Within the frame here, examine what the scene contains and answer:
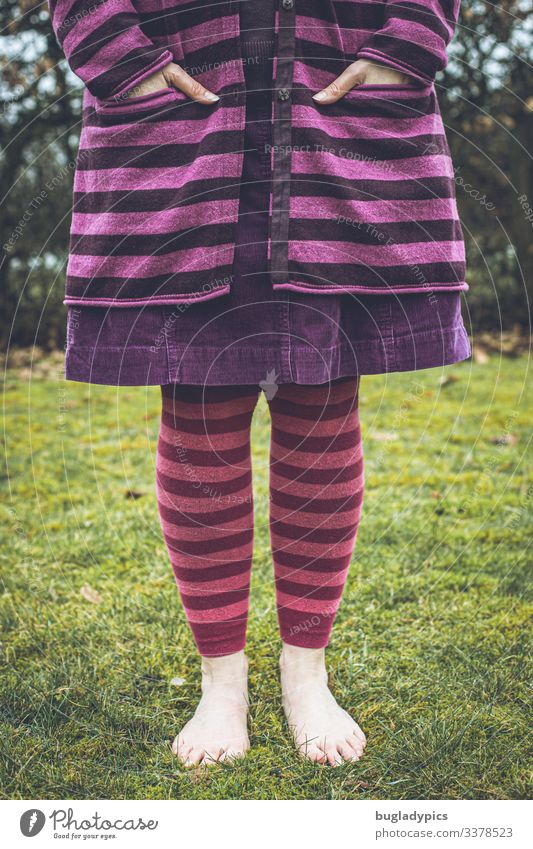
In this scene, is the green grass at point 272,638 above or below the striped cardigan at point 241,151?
below

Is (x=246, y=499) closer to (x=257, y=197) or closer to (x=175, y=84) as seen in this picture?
(x=257, y=197)

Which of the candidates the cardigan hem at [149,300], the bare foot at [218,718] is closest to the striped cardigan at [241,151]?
the cardigan hem at [149,300]

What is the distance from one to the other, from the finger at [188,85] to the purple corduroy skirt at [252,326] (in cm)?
5

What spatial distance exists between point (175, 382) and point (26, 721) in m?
0.59

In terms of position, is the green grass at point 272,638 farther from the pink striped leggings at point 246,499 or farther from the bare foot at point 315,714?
the pink striped leggings at point 246,499

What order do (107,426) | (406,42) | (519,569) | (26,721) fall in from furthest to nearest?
(107,426) → (519,569) → (26,721) → (406,42)

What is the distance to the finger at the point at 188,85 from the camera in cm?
83

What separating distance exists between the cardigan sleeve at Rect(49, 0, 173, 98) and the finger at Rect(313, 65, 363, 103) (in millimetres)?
180

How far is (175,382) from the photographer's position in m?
0.89

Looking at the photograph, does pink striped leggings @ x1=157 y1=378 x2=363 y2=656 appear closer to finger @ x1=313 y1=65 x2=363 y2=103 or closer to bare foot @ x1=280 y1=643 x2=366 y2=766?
bare foot @ x1=280 y1=643 x2=366 y2=766

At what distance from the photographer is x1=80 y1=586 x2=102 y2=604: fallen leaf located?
1.43m


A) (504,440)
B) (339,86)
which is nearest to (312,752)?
(339,86)
